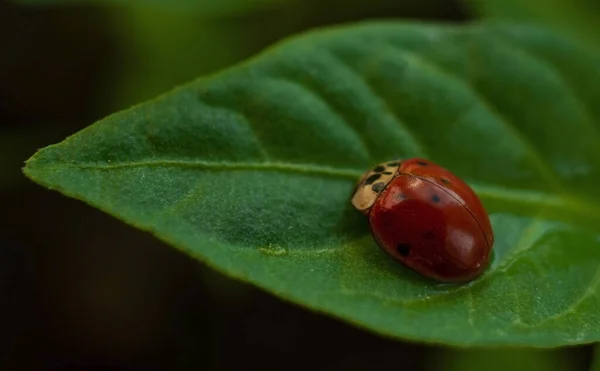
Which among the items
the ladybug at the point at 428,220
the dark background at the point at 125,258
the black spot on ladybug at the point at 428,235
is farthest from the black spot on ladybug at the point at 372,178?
the dark background at the point at 125,258

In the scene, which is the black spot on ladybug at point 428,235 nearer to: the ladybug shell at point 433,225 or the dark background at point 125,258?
the ladybug shell at point 433,225

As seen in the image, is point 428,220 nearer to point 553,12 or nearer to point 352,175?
point 352,175

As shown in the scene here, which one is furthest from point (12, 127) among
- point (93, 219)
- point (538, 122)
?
point (538, 122)

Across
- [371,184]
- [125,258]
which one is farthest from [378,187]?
[125,258]

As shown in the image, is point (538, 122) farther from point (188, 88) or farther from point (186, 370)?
point (186, 370)

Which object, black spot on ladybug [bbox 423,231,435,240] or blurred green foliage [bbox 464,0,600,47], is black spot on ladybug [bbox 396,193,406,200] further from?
blurred green foliage [bbox 464,0,600,47]

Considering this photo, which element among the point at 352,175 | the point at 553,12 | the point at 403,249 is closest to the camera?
the point at 403,249
